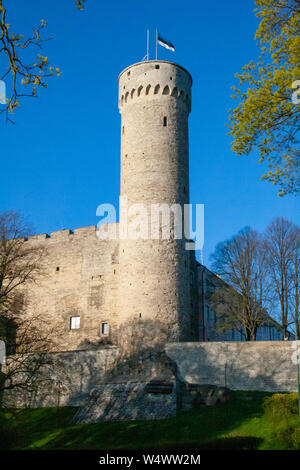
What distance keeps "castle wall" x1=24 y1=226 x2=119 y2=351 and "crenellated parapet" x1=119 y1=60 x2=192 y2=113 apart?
25.4 ft

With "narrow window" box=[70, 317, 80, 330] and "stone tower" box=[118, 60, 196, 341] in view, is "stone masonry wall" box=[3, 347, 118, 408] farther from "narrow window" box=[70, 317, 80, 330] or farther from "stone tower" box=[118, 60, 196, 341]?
"narrow window" box=[70, 317, 80, 330]

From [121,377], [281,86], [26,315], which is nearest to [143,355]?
[121,377]

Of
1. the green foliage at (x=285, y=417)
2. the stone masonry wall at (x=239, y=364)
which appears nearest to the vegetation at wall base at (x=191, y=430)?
the green foliage at (x=285, y=417)

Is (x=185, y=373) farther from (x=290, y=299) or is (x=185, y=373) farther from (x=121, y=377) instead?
(x=290, y=299)

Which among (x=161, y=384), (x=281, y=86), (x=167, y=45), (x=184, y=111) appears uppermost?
(x=167, y=45)

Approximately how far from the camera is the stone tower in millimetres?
24594

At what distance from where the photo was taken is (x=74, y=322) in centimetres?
2909

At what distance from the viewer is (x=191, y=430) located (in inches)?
759

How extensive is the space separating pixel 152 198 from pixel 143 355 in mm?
7299

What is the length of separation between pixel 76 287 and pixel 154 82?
11.6m

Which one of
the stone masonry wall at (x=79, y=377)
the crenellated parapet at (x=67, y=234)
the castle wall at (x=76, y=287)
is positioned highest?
the crenellated parapet at (x=67, y=234)

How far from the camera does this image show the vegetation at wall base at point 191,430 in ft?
54.3

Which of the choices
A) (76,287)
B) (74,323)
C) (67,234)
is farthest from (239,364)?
(67,234)

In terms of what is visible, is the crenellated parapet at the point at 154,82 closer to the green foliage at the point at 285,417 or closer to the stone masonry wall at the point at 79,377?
the stone masonry wall at the point at 79,377
